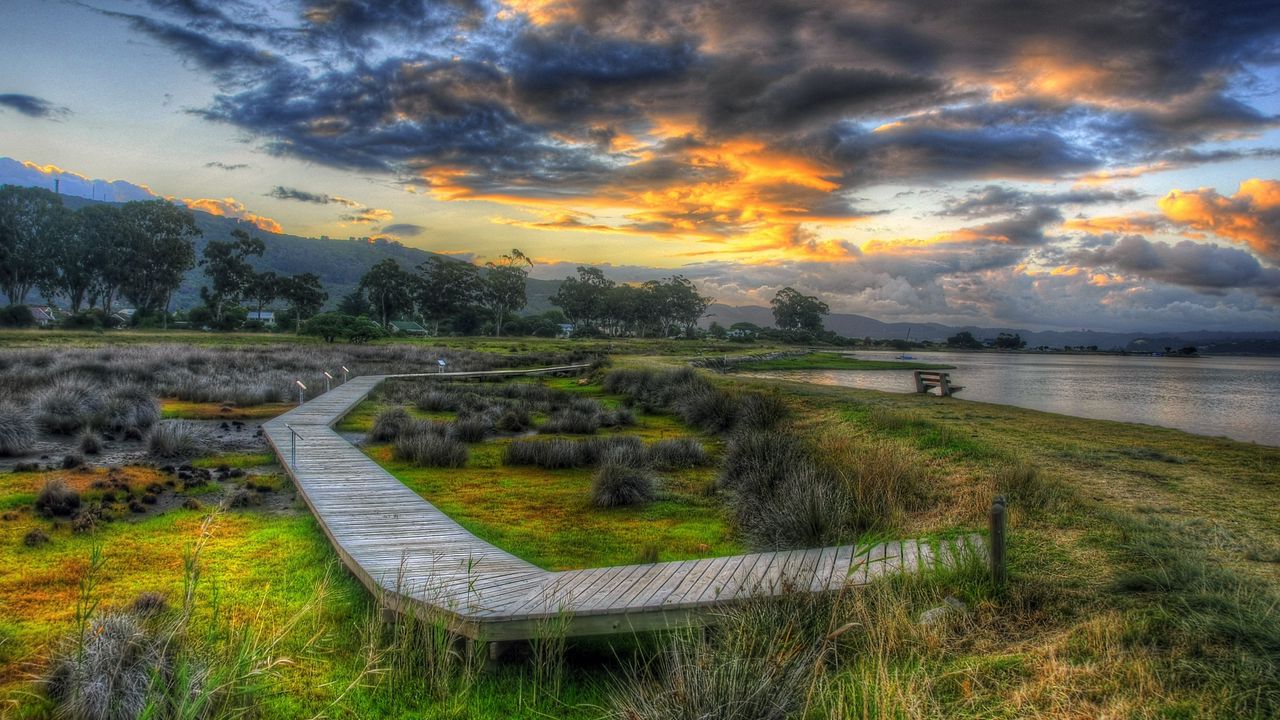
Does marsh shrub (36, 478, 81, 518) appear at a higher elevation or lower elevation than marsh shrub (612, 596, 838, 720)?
lower

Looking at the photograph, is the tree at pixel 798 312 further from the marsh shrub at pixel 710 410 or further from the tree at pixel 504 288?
the marsh shrub at pixel 710 410

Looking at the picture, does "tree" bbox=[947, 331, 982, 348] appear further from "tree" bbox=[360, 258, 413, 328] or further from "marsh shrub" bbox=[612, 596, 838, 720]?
"marsh shrub" bbox=[612, 596, 838, 720]

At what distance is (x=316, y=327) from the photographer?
53969 millimetres

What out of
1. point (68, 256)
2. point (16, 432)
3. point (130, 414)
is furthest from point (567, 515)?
point (68, 256)

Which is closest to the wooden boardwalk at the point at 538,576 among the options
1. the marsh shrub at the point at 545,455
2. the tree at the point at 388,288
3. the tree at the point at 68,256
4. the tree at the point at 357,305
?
the marsh shrub at the point at 545,455

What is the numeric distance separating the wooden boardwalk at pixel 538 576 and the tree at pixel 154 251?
76.2m

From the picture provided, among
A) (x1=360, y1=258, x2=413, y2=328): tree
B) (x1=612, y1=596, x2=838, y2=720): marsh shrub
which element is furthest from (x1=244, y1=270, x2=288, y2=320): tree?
(x1=612, y1=596, x2=838, y2=720): marsh shrub

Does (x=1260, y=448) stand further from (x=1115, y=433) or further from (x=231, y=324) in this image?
(x=231, y=324)

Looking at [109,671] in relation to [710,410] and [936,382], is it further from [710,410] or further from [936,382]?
[936,382]

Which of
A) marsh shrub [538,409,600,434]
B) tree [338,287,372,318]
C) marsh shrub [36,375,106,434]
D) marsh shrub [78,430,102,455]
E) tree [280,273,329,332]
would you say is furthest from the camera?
tree [338,287,372,318]

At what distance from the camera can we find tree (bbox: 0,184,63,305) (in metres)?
61.7

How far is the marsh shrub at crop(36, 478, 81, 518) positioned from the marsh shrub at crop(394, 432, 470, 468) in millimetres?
5078

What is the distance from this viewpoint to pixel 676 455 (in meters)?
13.6

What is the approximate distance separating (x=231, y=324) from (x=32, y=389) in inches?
2380
